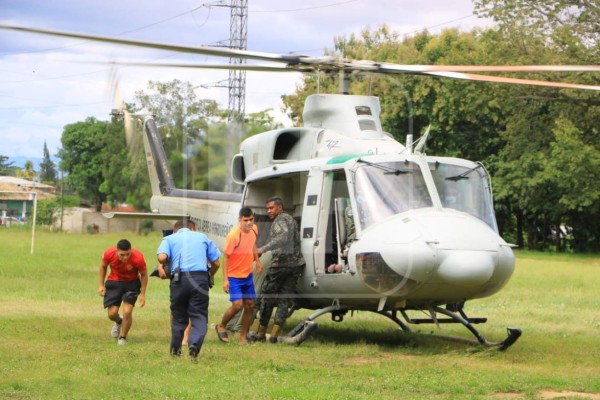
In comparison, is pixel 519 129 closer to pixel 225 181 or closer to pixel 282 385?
pixel 225 181

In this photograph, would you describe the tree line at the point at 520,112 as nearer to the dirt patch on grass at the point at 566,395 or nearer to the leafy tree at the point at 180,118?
the leafy tree at the point at 180,118

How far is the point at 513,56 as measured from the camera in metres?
39.9

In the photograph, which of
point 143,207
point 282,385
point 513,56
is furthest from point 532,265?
point 282,385

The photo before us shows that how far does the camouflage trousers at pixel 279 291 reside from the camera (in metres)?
13.0

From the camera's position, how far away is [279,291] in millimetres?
13094

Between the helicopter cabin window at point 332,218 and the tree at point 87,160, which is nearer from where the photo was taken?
the helicopter cabin window at point 332,218

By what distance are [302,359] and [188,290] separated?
147 cm

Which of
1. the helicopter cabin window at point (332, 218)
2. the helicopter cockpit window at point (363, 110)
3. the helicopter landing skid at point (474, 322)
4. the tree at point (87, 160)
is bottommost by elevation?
the helicopter landing skid at point (474, 322)

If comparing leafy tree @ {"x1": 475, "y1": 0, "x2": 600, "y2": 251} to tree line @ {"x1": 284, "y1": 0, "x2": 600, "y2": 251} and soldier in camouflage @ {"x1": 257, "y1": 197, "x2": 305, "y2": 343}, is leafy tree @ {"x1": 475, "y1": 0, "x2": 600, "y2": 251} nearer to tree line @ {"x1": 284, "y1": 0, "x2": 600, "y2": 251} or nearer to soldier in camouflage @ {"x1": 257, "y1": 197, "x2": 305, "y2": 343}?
tree line @ {"x1": 284, "y1": 0, "x2": 600, "y2": 251}

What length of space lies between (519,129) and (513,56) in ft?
17.6

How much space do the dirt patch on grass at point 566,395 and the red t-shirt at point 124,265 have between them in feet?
17.3

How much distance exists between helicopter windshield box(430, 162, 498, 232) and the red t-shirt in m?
3.64

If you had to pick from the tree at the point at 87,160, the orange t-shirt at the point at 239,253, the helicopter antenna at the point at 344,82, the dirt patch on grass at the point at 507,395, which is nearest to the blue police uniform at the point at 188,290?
the orange t-shirt at the point at 239,253

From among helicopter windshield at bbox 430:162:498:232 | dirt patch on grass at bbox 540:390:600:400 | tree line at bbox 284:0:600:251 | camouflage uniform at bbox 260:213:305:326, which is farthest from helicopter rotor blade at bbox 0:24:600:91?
tree line at bbox 284:0:600:251
